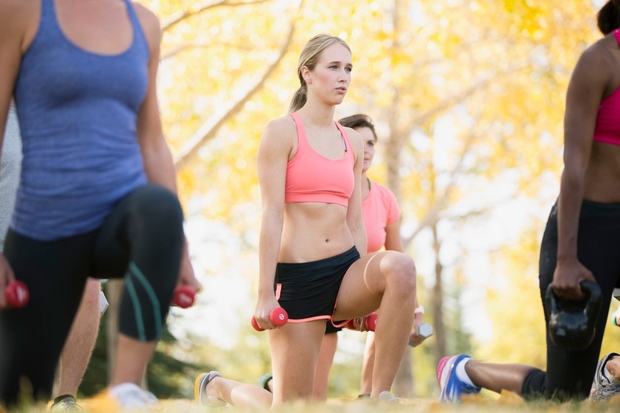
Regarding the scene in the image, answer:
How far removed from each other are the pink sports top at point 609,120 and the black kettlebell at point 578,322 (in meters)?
0.64

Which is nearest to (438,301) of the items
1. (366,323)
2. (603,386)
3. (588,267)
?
(366,323)

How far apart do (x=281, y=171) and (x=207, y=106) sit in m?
10.4

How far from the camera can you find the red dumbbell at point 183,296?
3148 millimetres

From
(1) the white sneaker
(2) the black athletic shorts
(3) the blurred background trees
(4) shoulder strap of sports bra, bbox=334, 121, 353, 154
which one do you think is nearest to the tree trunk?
(3) the blurred background trees

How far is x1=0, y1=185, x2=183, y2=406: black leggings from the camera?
2945mm

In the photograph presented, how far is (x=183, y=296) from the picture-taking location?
3.16 m

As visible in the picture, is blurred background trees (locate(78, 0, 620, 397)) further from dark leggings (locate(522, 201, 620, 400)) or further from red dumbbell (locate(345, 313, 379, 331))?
dark leggings (locate(522, 201, 620, 400))

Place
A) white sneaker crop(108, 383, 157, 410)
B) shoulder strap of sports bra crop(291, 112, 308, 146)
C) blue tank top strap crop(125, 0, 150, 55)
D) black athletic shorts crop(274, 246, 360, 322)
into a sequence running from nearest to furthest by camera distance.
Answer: white sneaker crop(108, 383, 157, 410) → blue tank top strap crop(125, 0, 150, 55) → black athletic shorts crop(274, 246, 360, 322) → shoulder strap of sports bra crop(291, 112, 308, 146)

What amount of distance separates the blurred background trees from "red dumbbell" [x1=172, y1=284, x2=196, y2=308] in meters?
7.65

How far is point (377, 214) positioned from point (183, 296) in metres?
4.33

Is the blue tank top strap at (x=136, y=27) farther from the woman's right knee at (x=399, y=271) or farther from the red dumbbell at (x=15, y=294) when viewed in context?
the woman's right knee at (x=399, y=271)

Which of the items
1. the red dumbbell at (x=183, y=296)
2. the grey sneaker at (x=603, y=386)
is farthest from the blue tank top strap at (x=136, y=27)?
the grey sneaker at (x=603, y=386)

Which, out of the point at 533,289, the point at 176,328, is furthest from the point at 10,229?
the point at 533,289

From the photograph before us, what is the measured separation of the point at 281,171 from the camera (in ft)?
16.8
